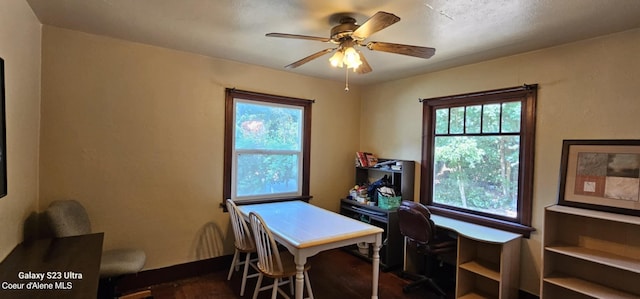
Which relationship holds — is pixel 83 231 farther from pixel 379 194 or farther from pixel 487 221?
pixel 487 221

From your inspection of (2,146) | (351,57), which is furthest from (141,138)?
(351,57)

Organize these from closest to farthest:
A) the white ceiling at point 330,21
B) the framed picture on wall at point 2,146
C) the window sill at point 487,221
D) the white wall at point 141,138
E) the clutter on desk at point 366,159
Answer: the framed picture on wall at point 2,146 → the white ceiling at point 330,21 → the white wall at point 141,138 → the window sill at point 487,221 → the clutter on desk at point 366,159

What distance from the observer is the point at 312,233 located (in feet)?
7.87

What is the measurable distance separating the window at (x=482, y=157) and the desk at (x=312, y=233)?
128cm

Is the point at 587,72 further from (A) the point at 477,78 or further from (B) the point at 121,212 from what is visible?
(B) the point at 121,212

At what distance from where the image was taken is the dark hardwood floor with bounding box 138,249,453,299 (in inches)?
112

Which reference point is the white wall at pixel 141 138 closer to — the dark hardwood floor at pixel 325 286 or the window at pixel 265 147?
the window at pixel 265 147

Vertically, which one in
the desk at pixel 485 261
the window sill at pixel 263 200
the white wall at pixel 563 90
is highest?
the white wall at pixel 563 90

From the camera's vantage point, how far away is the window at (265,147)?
3395mm

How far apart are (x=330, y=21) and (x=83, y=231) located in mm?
2530

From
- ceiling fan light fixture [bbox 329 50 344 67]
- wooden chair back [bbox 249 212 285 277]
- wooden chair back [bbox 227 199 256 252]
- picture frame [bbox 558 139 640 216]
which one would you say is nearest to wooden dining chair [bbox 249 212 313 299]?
wooden chair back [bbox 249 212 285 277]

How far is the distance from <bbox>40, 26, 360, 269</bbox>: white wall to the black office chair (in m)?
1.93

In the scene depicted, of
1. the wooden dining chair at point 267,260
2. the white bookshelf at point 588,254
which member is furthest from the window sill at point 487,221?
the wooden dining chair at point 267,260

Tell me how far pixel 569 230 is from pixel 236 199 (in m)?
3.15
